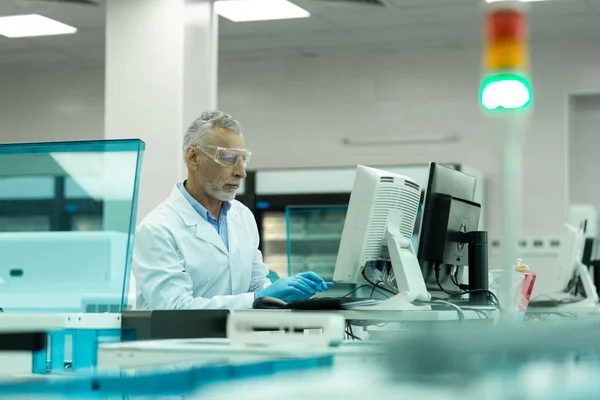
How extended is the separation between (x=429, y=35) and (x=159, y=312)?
6.23 m

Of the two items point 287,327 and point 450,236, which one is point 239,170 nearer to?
point 450,236

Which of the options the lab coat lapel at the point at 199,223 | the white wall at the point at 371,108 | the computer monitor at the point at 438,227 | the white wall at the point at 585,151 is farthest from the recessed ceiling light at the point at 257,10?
the computer monitor at the point at 438,227

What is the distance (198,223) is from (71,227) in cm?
54

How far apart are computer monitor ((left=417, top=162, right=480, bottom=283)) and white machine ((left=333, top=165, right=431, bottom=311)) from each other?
15cm

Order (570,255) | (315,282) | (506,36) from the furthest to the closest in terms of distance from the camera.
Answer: (570,255) < (315,282) < (506,36)

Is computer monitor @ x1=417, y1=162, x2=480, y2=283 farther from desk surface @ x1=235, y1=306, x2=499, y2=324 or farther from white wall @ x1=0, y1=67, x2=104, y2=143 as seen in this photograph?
white wall @ x1=0, y1=67, x2=104, y2=143

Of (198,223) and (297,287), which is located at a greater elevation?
(198,223)

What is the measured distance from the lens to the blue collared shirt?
328cm

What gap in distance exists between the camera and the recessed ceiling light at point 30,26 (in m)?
7.51

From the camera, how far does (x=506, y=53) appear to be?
3.54 feet

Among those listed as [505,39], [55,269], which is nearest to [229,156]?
[55,269]

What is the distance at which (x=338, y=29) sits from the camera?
7.96 m

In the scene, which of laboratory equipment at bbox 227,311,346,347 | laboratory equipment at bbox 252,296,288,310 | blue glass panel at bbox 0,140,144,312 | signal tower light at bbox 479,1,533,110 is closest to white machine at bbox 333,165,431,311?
laboratory equipment at bbox 252,296,288,310

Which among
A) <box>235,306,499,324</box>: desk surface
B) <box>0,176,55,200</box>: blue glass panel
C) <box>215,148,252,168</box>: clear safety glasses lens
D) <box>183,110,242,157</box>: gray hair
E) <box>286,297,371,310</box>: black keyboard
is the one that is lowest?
<box>235,306,499,324</box>: desk surface
